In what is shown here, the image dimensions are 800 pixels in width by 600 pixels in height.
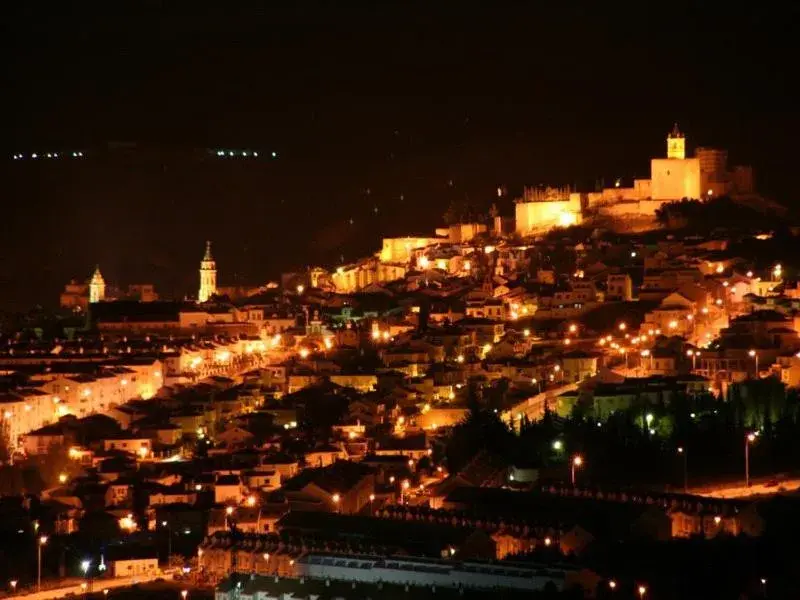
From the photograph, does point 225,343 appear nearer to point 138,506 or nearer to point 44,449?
point 44,449

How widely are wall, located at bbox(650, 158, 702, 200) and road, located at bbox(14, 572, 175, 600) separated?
2097cm

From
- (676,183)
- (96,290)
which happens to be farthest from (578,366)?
(96,290)

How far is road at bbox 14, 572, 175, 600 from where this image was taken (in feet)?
56.8

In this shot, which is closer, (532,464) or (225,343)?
(532,464)

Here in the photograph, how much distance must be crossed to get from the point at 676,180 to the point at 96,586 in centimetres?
2152

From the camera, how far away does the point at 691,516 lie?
17.8 meters

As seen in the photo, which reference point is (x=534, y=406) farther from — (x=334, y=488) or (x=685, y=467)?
(x=334, y=488)

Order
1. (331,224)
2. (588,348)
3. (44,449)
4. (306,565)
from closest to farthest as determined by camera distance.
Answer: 1. (306,565)
2. (44,449)
3. (588,348)
4. (331,224)

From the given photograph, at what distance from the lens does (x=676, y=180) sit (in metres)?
37.2

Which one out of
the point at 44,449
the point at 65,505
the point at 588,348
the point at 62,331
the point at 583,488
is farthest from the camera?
the point at 62,331

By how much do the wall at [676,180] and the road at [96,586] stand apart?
21.0 metres

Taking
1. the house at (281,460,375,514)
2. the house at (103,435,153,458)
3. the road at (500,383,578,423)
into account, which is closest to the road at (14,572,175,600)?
the house at (281,460,375,514)

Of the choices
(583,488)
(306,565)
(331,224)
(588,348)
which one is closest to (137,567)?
(306,565)

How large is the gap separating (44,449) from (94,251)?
111ft
